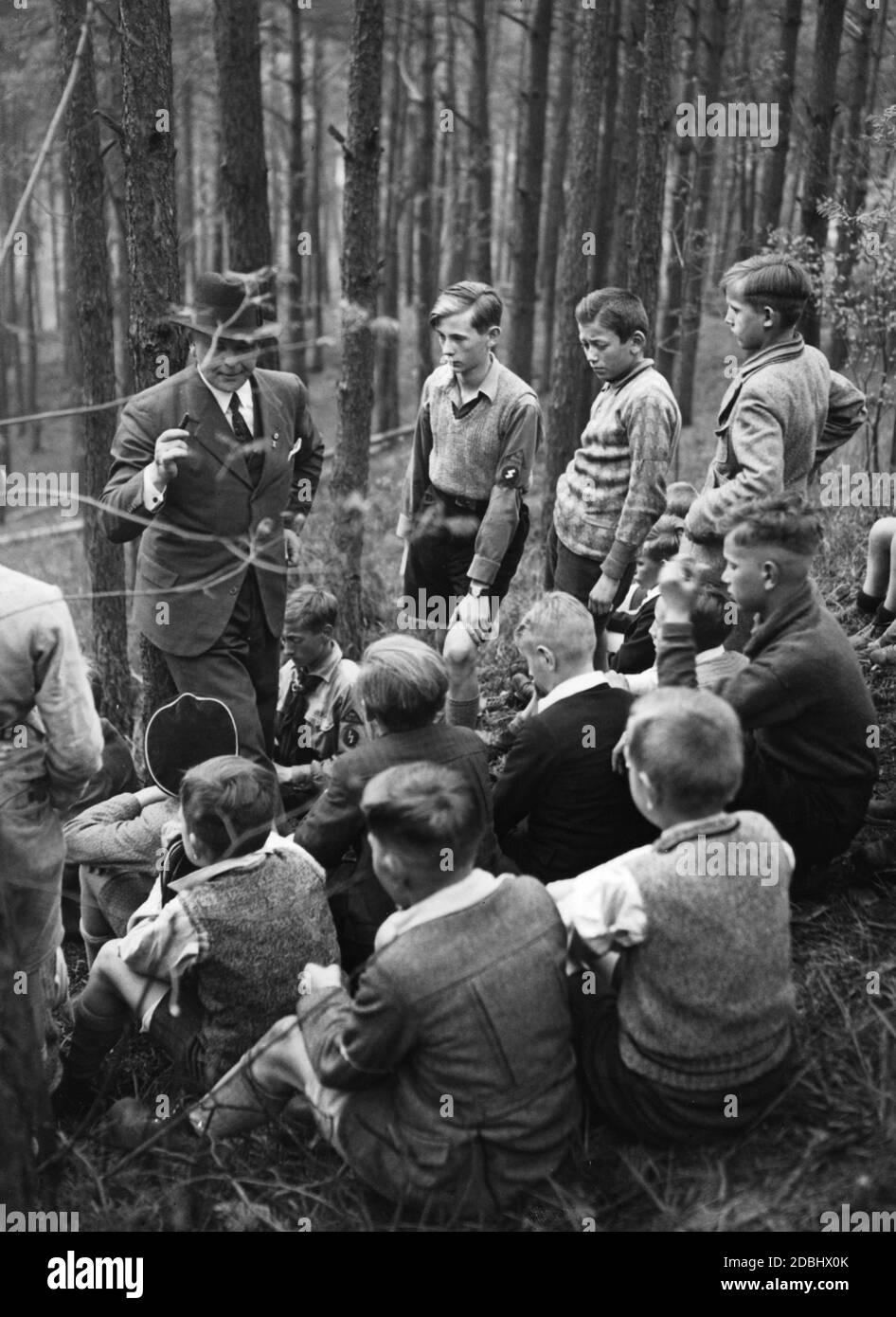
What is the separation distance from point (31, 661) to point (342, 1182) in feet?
5.56

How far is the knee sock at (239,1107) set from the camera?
3459 mm

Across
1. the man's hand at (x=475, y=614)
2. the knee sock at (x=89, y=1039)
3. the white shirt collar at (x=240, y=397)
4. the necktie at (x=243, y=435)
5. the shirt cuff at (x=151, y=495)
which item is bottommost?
the knee sock at (x=89, y=1039)

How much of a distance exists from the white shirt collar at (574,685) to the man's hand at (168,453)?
5.21 feet

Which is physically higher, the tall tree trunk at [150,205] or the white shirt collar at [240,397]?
the tall tree trunk at [150,205]

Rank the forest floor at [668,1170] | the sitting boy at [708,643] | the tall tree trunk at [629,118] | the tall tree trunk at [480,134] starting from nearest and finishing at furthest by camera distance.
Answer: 1. the forest floor at [668,1170]
2. the sitting boy at [708,643]
3. the tall tree trunk at [629,118]
4. the tall tree trunk at [480,134]

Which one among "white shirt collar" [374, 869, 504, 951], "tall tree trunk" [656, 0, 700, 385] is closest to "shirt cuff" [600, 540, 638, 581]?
"white shirt collar" [374, 869, 504, 951]

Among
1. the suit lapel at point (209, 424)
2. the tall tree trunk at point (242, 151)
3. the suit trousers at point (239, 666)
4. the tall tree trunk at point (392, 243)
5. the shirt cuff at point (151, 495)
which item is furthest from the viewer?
the tall tree trunk at point (392, 243)

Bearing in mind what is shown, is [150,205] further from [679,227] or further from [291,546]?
[679,227]

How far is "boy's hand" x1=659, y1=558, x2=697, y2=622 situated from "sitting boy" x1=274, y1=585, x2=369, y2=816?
1606mm

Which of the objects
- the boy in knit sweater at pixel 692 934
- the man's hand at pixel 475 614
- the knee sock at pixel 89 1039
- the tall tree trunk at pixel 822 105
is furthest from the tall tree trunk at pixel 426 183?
the boy in knit sweater at pixel 692 934

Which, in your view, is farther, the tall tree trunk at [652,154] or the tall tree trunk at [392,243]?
the tall tree trunk at [392,243]

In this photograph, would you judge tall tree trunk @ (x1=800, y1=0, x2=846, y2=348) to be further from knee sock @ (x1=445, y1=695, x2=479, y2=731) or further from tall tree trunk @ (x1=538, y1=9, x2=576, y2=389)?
knee sock @ (x1=445, y1=695, x2=479, y2=731)

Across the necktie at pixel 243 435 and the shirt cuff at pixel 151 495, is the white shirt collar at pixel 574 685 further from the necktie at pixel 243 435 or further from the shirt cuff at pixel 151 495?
the necktie at pixel 243 435

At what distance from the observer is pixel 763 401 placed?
470 centimetres
